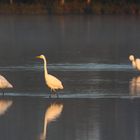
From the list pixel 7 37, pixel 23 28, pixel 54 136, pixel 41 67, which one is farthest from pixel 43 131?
pixel 23 28

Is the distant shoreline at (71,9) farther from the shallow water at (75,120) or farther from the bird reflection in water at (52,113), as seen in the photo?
the bird reflection in water at (52,113)

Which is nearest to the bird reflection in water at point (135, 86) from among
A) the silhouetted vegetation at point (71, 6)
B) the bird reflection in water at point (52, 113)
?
the bird reflection in water at point (52, 113)

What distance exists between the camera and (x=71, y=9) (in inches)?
2559

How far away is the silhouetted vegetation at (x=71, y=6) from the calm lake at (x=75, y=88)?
2630 centimetres

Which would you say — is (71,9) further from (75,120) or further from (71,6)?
(75,120)

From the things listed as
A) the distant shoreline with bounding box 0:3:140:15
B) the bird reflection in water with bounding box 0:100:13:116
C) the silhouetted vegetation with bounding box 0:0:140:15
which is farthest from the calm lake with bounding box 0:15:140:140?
the silhouetted vegetation with bounding box 0:0:140:15

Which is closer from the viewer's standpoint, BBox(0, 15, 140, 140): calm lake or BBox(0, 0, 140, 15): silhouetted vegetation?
BBox(0, 15, 140, 140): calm lake

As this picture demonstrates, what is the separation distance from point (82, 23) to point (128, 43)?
59.6 ft

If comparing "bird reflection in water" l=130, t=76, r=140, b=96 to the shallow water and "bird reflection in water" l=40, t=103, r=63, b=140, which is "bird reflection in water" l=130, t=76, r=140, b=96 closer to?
the shallow water

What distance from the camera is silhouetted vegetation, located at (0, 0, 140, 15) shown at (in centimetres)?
6388

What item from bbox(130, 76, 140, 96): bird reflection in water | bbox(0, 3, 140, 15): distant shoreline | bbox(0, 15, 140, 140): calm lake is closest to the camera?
bbox(0, 15, 140, 140): calm lake

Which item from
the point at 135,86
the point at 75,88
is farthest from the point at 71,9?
the point at 75,88

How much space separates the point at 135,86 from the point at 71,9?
4659 centimetres

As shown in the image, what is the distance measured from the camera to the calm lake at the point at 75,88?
1323cm
